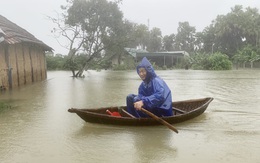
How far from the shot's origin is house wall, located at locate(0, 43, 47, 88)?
15.2 m

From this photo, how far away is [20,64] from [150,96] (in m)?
12.3

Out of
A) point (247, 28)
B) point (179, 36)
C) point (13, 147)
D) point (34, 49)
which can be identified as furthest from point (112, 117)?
point (179, 36)

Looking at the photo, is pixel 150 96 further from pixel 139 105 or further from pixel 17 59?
pixel 17 59

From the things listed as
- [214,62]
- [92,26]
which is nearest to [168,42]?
[214,62]

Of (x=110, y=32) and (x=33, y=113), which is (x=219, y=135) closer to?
(x=33, y=113)

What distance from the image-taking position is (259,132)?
282 inches

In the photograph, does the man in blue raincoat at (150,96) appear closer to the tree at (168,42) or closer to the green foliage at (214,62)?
the green foliage at (214,62)

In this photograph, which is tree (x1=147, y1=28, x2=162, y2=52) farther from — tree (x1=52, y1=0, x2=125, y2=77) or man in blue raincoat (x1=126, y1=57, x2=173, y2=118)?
man in blue raincoat (x1=126, y1=57, x2=173, y2=118)

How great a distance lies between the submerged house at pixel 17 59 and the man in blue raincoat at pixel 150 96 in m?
7.92

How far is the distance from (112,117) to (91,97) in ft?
21.1

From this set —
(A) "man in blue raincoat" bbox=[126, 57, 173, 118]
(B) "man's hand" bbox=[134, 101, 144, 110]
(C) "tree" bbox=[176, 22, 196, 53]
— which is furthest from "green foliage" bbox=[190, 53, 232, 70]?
(B) "man's hand" bbox=[134, 101, 144, 110]

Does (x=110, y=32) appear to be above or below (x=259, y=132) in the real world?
above

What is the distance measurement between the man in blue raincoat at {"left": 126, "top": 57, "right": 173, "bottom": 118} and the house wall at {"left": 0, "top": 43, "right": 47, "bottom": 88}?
361 inches

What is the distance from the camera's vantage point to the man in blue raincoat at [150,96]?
7.08 meters
